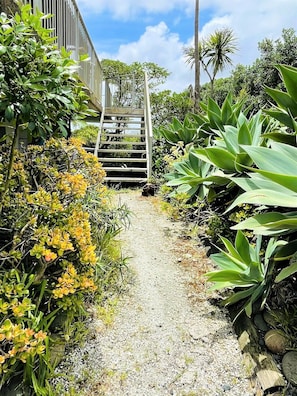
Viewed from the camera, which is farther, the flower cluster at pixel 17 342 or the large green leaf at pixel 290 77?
the large green leaf at pixel 290 77

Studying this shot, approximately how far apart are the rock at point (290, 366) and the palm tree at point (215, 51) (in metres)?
14.1

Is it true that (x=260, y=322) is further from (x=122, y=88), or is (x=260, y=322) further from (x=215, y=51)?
(x=215, y=51)

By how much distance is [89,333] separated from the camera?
2.24m

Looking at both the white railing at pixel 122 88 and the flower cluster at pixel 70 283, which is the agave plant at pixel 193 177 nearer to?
the flower cluster at pixel 70 283

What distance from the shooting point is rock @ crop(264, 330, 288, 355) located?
198 centimetres

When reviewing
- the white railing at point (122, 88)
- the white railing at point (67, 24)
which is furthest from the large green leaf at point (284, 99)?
the white railing at point (122, 88)

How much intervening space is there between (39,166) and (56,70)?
0.85 m

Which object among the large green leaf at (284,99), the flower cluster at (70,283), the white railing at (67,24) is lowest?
the flower cluster at (70,283)

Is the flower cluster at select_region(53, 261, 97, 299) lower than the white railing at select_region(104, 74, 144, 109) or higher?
lower

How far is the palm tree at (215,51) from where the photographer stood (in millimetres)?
14766

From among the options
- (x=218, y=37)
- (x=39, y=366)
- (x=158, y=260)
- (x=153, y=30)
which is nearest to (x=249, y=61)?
(x=218, y=37)

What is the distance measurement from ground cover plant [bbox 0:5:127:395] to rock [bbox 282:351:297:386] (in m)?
1.22

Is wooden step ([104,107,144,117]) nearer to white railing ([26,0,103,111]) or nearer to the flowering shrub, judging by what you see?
white railing ([26,0,103,111])

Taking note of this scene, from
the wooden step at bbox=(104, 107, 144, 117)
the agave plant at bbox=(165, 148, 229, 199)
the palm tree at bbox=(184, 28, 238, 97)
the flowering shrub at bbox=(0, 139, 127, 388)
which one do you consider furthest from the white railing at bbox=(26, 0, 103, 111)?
the palm tree at bbox=(184, 28, 238, 97)
